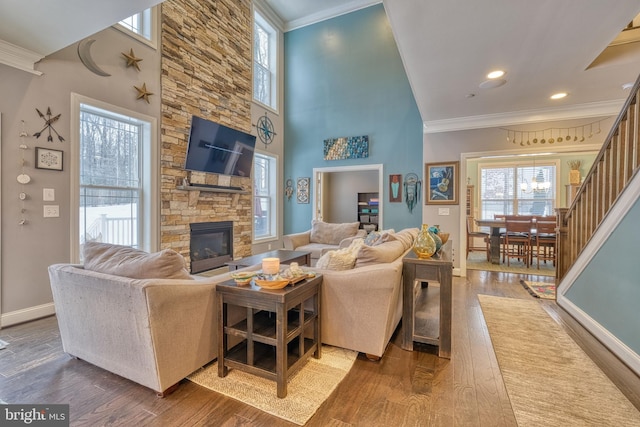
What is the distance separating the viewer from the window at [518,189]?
7.39 meters

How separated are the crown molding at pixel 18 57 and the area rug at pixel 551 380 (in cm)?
474

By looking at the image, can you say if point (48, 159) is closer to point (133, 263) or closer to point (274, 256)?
point (133, 263)

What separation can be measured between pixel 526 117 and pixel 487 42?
2480 millimetres

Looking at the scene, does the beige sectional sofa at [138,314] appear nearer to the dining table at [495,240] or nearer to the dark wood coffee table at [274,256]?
the dark wood coffee table at [274,256]

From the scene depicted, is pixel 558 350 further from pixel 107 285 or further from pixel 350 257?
pixel 107 285

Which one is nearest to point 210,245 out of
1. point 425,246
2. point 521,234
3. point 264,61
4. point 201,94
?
point 201,94

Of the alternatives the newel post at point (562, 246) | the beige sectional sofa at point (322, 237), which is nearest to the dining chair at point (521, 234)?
the newel post at point (562, 246)

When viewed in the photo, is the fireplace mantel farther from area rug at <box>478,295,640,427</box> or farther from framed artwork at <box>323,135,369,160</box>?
area rug at <box>478,295,640,427</box>

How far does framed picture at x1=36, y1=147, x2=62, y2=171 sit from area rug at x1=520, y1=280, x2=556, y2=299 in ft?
19.1

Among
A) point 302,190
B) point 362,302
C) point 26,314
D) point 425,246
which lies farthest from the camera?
point 302,190

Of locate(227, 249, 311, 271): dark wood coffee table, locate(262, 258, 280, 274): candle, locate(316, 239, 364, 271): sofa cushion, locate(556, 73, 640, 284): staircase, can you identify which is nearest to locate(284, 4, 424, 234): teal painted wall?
locate(556, 73, 640, 284): staircase

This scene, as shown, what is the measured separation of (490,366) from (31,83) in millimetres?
4778

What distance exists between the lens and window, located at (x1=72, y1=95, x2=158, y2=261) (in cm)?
326

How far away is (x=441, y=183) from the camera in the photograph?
16.4 feet
